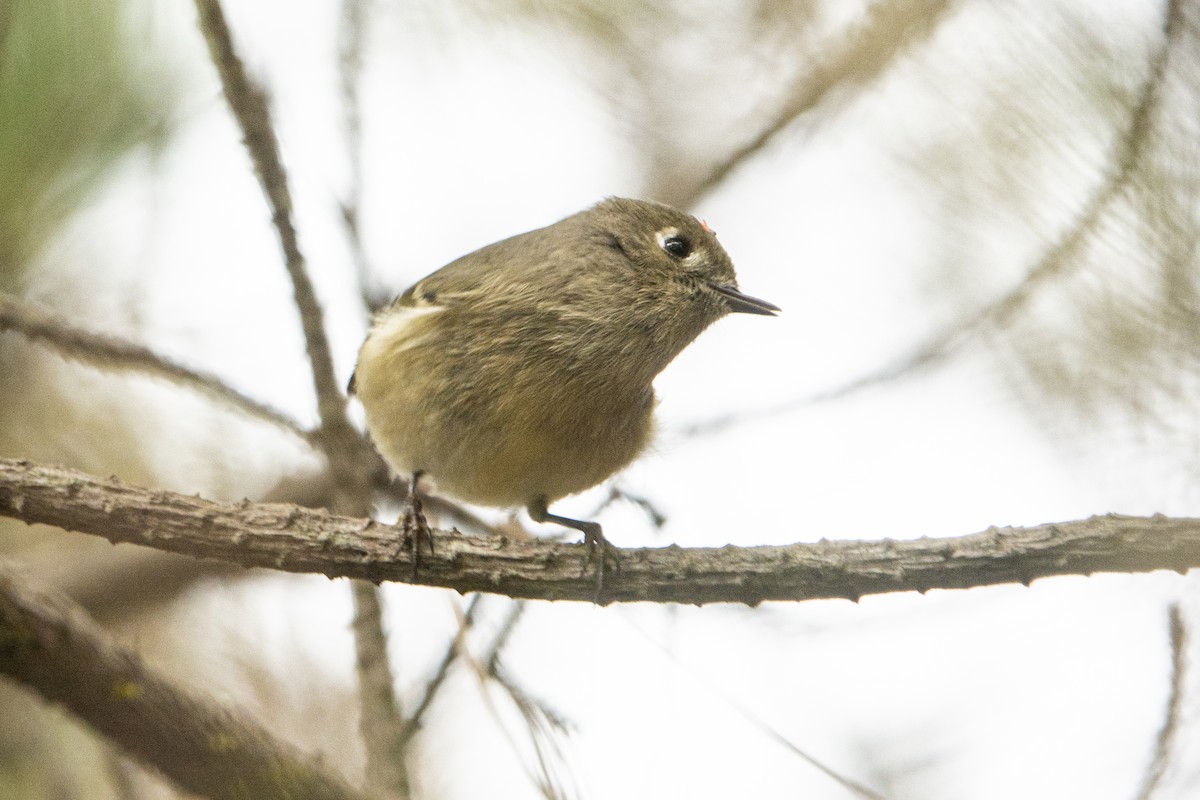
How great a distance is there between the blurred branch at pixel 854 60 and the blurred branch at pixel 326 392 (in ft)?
3.86

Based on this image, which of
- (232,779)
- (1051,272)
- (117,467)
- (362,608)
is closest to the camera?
(1051,272)

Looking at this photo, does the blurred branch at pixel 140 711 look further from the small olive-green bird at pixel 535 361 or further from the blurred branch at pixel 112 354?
the small olive-green bird at pixel 535 361

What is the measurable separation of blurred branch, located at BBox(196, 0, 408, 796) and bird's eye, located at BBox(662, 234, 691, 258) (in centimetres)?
96

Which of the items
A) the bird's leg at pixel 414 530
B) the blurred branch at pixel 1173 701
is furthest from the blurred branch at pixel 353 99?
the blurred branch at pixel 1173 701

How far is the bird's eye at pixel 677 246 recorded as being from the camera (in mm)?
3008

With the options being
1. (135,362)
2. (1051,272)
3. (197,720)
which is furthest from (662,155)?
(197,720)

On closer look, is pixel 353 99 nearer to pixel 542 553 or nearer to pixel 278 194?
pixel 278 194

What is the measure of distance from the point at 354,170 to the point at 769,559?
4.23ft

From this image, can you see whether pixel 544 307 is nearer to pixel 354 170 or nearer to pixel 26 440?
pixel 354 170

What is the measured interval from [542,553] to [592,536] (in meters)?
0.23

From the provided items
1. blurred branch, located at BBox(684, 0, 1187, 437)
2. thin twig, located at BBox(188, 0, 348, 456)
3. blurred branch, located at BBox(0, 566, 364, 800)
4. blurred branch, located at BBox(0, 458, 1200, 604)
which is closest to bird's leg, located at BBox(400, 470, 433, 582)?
blurred branch, located at BBox(0, 458, 1200, 604)

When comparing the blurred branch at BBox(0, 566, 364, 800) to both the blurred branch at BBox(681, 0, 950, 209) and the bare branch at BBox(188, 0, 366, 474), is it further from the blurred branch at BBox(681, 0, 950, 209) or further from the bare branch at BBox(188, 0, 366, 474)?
the blurred branch at BBox(681, 0, 950, 209)

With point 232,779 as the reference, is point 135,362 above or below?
above

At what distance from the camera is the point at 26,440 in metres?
2.60
